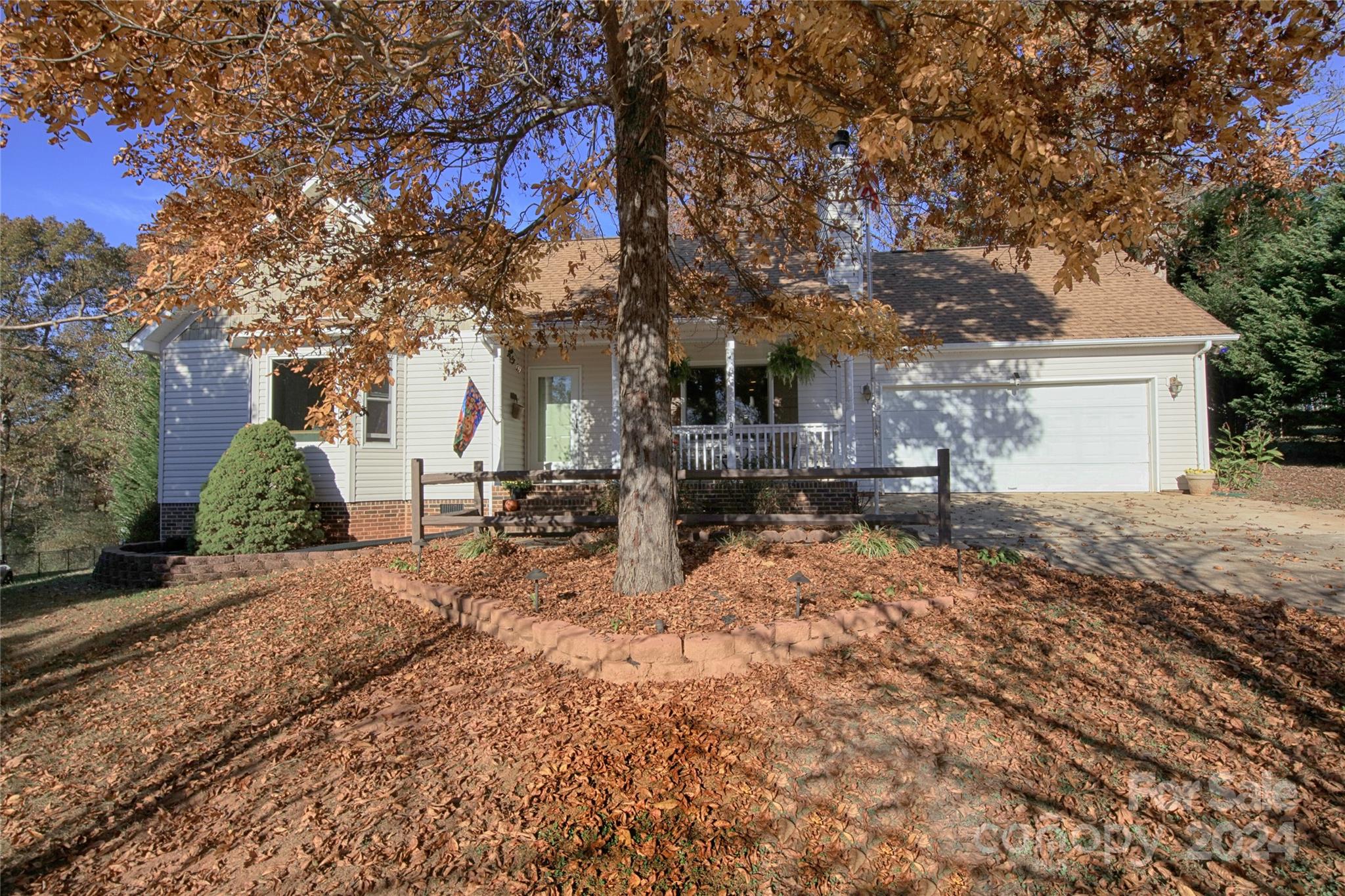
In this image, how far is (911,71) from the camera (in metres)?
4.06

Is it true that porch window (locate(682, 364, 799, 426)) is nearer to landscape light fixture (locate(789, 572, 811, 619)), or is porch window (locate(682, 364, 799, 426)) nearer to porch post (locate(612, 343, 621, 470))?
porch post (locate(612, 343, 621, 470))

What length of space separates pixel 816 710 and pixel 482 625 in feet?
9.14

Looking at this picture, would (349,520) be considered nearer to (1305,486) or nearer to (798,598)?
(798,598)

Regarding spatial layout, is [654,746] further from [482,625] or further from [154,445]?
[154,445]

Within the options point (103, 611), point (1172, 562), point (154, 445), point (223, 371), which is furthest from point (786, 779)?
point (154, 445)

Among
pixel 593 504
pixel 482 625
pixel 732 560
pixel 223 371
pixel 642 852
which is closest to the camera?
pixel 642 852

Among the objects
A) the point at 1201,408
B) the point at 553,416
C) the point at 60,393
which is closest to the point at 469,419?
the point at 553,416

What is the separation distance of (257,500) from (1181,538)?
11454mm

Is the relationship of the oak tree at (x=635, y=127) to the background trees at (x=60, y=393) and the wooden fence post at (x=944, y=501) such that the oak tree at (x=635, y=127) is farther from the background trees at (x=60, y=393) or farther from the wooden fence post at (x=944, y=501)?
the background trees at (x=60, y=393)

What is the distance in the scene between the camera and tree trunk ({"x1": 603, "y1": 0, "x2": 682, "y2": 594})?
511cm

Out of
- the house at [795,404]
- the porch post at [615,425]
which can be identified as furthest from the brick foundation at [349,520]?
the porch post at [615,425]

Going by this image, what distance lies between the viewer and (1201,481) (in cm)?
1148

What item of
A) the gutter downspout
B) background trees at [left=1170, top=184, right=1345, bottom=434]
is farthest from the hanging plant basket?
background trees at [left=1170, top=184, right=1345, bottom=434]

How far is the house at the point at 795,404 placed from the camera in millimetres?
10797
